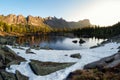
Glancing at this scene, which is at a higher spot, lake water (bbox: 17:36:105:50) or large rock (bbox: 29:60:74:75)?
large rock (bbox: 29:60:74:75)

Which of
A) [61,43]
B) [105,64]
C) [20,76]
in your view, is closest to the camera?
[20,76]

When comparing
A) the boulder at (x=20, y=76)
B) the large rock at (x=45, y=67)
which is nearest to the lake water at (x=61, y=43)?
the large rock at (x=45, y=67)

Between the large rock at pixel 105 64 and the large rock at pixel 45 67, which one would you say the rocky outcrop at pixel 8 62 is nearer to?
the large rock at pixel 45 67

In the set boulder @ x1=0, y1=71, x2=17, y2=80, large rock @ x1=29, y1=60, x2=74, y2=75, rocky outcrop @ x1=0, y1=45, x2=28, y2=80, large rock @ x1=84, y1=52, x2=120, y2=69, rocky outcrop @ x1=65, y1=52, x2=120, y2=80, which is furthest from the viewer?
large rock @ x1=29, y1=60, x2=74, y2=75

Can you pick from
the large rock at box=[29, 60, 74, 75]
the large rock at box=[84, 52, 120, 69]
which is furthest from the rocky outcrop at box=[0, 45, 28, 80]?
the large rock at box=[84, 52, 120, 69]

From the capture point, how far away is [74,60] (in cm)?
3272

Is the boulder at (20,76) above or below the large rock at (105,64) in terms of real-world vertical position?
below

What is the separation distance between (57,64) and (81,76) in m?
6.93

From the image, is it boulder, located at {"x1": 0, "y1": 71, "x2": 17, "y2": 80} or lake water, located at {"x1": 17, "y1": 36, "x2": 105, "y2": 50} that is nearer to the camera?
boulder, located at {"x1": 0, "y1": 71, "x2": 17, "y2": 80}

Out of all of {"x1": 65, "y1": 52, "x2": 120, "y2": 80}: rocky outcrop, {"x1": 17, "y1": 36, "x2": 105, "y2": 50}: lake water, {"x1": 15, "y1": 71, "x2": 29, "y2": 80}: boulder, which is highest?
{"x1": 65, "y1": 52, "x2": 120, "y2": 80}: rocky outcrop

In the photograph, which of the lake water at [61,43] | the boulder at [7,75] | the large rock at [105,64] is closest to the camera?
the boulder at [7,75]

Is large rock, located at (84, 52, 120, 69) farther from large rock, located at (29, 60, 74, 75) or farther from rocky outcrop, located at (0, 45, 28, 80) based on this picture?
rocky outcrop, located at (0, 45, 28, 80)

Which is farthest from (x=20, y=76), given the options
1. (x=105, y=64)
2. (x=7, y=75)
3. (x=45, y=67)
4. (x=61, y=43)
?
(x=61, y=43)

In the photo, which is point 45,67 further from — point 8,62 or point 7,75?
point 8,62
